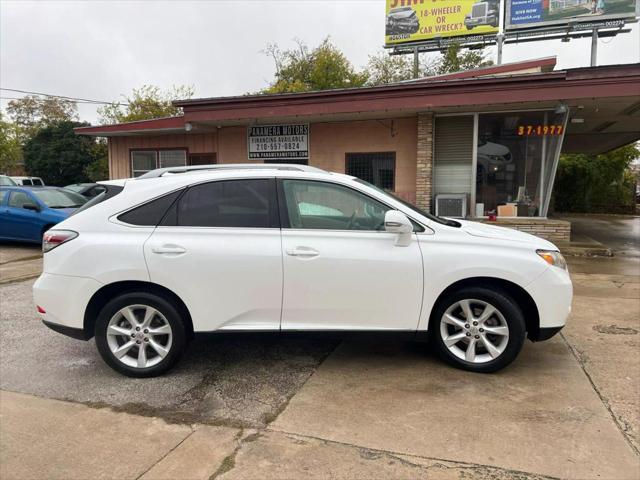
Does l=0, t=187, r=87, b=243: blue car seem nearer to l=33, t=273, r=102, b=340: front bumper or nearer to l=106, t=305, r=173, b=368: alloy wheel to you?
l=33, t=273, r=102, b=340: front bumper

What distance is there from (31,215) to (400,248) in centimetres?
1029

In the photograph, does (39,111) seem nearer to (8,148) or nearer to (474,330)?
(8,148)

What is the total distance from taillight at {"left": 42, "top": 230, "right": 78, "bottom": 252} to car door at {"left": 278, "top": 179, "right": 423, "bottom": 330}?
173 cm

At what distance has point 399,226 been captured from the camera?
376 centimetres

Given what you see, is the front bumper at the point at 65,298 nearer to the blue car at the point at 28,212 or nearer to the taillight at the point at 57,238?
the taillight at the point at 57,238

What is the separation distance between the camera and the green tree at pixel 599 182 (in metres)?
23.6

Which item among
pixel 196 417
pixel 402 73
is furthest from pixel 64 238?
pixel 402 73

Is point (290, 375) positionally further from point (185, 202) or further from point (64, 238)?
point (64, 238)

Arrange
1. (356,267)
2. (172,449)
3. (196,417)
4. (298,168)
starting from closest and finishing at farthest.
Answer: (172,449)
(196,417)
(356,267)
(298,168)

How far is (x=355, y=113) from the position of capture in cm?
1100

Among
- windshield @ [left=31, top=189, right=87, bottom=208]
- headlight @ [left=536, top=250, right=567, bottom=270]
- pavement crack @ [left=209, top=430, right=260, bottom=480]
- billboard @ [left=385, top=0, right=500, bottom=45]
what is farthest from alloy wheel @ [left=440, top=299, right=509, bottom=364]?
billboard @ [left=385, top=0, right=500, bottom=45]

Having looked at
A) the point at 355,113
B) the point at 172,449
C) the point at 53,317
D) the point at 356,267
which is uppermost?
the point at 355,113

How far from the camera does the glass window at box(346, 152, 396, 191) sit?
12.0m

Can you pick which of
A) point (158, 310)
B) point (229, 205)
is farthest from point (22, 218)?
point (229, 205)
